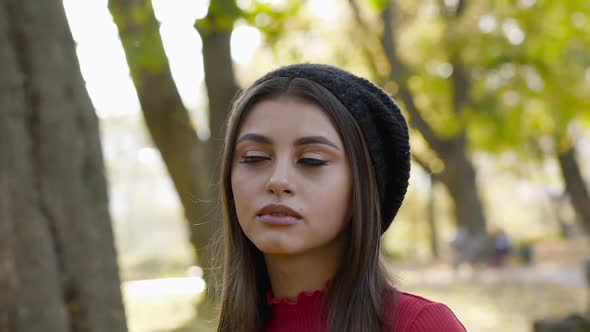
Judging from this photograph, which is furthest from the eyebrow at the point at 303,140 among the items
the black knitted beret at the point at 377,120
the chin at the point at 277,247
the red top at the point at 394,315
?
the red top at the point at 394,315

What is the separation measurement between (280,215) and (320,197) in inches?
4.3

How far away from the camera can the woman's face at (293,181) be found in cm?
224

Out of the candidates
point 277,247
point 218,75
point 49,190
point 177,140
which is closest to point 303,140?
point 277,247

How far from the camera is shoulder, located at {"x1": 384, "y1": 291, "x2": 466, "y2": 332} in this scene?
214 centimetres

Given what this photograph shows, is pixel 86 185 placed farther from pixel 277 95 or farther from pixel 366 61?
pixel 366 61

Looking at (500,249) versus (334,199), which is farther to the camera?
(500,249)

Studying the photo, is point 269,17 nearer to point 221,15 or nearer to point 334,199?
point 221,15

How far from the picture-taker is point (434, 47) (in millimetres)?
22875

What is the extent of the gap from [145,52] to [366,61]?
1589 centimetres

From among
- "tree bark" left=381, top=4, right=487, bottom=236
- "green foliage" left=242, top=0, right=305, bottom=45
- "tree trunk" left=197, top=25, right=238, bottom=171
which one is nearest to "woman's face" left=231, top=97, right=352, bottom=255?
"green foliage" left=242, top=0, right=305, bottom=45

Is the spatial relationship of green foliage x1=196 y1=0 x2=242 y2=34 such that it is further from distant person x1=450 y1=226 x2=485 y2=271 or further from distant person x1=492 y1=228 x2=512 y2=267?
distant person x1=492 y1=228 x2=512 y2=267

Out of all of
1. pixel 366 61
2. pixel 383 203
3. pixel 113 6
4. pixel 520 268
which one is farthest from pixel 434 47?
pixel 383 203

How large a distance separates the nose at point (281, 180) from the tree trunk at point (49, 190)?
3.33m

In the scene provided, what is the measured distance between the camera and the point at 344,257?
2367mm
